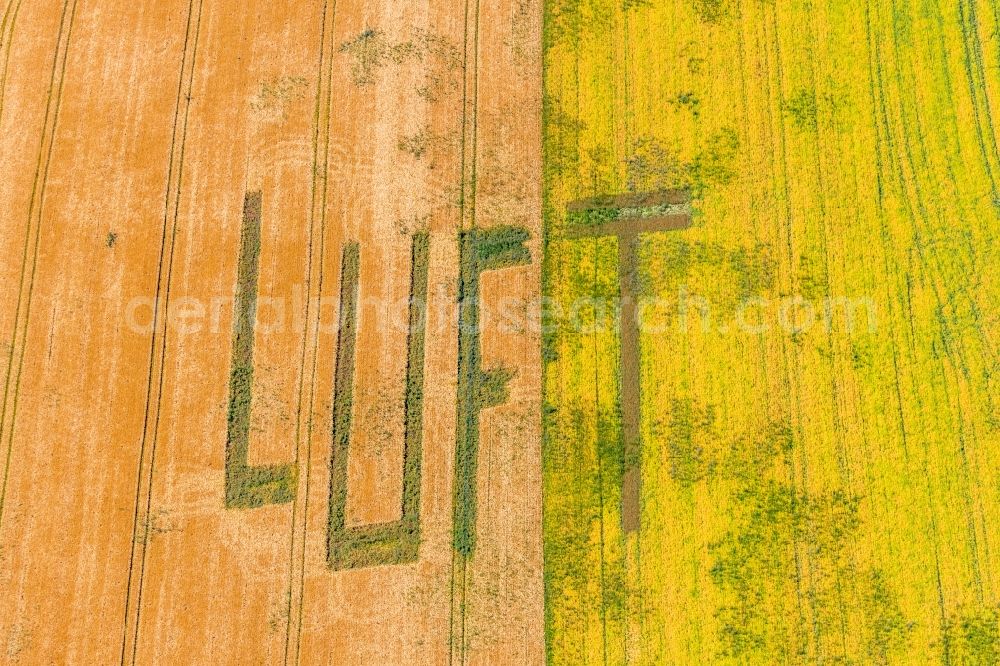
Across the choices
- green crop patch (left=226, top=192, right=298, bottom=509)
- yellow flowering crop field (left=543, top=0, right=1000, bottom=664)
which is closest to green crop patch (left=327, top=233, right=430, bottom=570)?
green crop patch (left=226, top=192, right=298, bottom=509)

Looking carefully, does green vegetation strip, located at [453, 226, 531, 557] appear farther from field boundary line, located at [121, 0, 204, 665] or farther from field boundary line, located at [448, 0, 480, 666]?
field boundary line, located at [121, 0, 204, 665]

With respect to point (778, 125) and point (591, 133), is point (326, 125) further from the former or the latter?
point (778, 125)

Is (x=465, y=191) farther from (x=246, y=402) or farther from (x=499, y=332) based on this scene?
(x=246, y=402)

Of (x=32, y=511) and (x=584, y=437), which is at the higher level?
(x=584, y=437)

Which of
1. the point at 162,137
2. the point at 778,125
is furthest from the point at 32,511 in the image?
the point at 778,125

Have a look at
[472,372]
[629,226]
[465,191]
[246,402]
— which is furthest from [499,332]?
[246,402]
